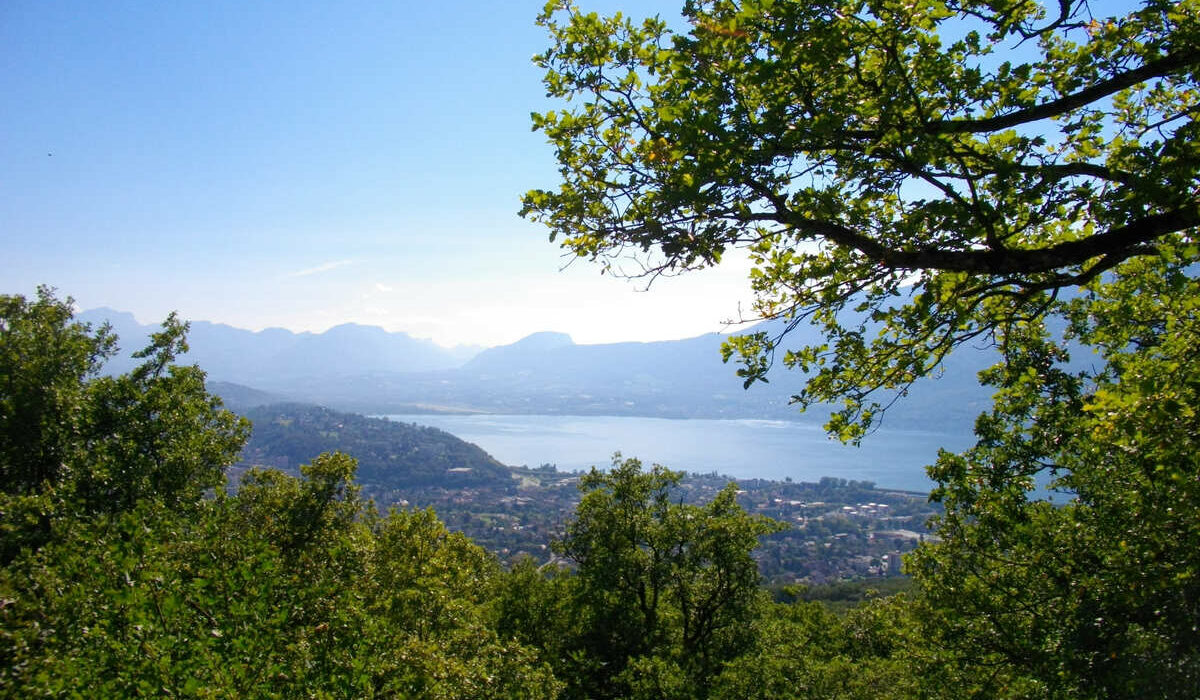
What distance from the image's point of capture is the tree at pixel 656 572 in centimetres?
1670

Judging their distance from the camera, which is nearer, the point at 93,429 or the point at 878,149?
the point at 878,149

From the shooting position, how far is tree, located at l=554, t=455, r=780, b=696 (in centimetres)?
1670

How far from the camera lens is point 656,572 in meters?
16.9

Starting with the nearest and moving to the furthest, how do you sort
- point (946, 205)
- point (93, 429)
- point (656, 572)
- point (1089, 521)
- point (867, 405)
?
point (946, 205) → point (867, 405) → point (1089, 521) → point (93, 429) → point (656, 572)

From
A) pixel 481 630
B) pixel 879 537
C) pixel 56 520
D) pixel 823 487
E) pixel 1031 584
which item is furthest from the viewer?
pixel 823 487

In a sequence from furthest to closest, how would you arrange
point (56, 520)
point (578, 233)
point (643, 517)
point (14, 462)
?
1. point (643, 517)
2. point (14, 462)
3. point (56, 520)
4. point (578, 233)

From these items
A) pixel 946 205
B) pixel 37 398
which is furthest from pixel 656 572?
pixel 37 398

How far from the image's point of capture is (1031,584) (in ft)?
25.5

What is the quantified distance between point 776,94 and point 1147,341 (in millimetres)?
6311

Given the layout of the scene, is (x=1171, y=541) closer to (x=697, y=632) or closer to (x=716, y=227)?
(x=716, y=227)

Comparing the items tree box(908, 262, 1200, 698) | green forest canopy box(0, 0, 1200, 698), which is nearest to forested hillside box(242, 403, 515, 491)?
green forest canopy box(0, 0, 1200, 698)

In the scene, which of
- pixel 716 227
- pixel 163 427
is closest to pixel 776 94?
pixel 716 227

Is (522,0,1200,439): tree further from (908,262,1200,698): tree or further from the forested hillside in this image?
the forested hillside

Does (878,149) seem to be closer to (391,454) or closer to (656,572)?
(656,572)
